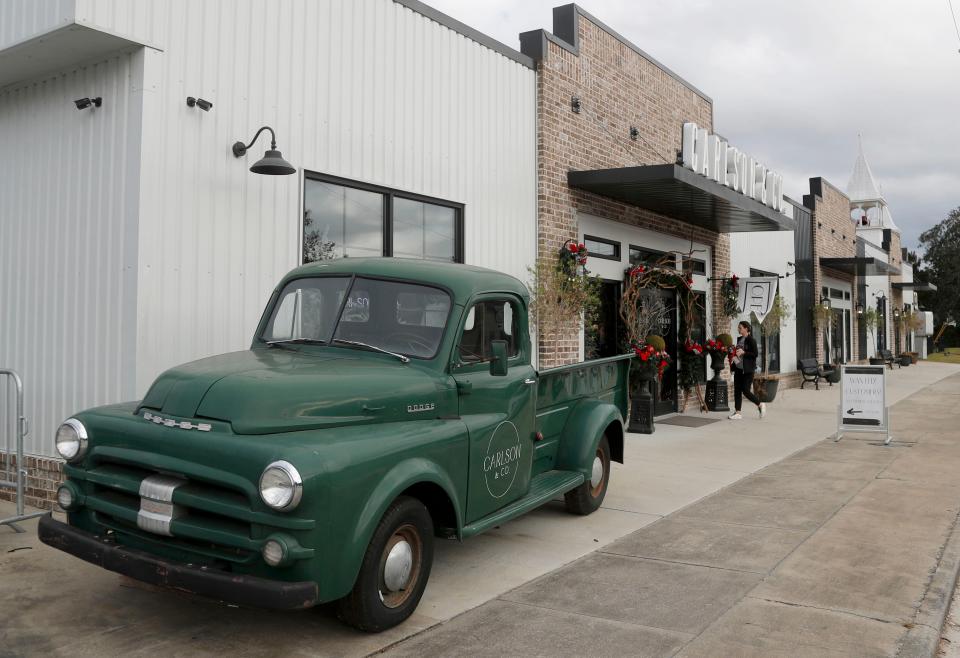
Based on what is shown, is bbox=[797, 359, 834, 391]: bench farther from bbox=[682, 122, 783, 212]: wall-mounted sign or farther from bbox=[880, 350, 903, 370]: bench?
bbox=[880, 350, 903, 370]: bench

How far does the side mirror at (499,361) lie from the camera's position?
4852 millimetres

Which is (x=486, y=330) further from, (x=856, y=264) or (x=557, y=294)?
Answer: (x=856, y=264)

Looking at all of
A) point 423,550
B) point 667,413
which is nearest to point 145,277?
point 423,550

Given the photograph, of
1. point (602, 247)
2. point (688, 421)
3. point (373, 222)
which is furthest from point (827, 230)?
point (373, 222)

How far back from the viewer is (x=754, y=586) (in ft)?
16.2

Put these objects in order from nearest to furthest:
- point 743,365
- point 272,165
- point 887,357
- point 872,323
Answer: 1. point 272,165
2. point 743,365
3. point 872,323
4. point 887,357

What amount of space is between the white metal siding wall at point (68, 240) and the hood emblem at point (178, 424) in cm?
250

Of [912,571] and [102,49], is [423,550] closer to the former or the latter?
[912,571]

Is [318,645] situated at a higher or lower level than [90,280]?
lower

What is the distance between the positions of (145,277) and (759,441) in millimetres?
8684

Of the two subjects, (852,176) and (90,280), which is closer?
(90,280)

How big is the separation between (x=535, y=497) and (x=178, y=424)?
2588 mm

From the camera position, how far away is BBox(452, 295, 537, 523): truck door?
4.79 meters

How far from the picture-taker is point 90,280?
6512mm
